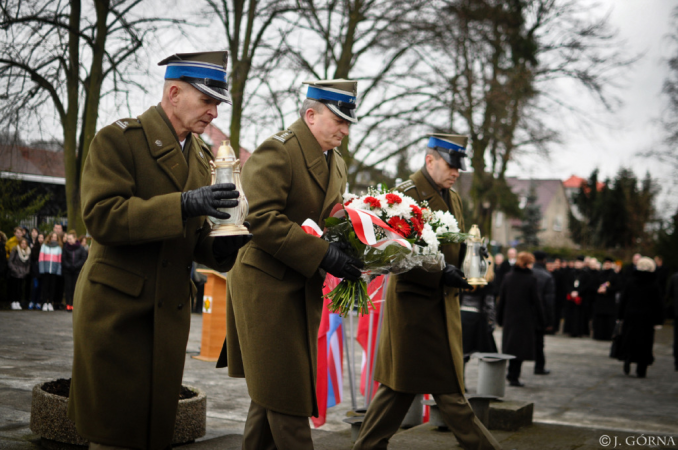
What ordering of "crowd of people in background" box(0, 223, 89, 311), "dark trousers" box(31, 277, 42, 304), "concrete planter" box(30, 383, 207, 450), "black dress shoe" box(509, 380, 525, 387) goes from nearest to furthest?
"concrete planter" box(30, 383, 207, 450)
"crowd of people in background" box(0, 223, 89, 311)
"dark trousers" box(31, 277, 42, 304)
"black dress shoe" box(509, 380, 525, 387)

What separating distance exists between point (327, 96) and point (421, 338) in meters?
1.83

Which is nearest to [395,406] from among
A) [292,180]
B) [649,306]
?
[292,180]

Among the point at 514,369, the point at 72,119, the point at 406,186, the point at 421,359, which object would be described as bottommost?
the point at 514,369

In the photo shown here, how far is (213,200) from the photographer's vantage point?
2.62 metres

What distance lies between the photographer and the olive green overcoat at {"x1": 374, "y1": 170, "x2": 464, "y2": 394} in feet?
15.1

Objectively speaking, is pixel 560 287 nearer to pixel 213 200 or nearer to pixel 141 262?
pixel 141 262

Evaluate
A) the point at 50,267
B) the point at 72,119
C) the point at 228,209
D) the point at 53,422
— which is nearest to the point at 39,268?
the point at 50,267

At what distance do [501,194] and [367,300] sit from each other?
19718 millimetres

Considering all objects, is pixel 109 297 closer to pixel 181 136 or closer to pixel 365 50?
pixel 181 136

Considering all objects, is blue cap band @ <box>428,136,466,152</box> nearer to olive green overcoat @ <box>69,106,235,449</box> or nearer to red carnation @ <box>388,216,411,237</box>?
red carnation @ <box>388,216,411,237</box>

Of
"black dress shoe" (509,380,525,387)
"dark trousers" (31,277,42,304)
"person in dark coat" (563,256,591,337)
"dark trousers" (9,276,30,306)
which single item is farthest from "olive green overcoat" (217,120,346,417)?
"person in dark coat" (563,256,591,337)

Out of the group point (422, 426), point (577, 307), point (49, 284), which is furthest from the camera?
point (577, 307)

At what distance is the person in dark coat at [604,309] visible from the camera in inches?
698

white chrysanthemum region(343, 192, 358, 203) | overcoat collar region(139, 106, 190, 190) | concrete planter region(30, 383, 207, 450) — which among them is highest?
overcoat collar region(139, 106, 190, 190)
